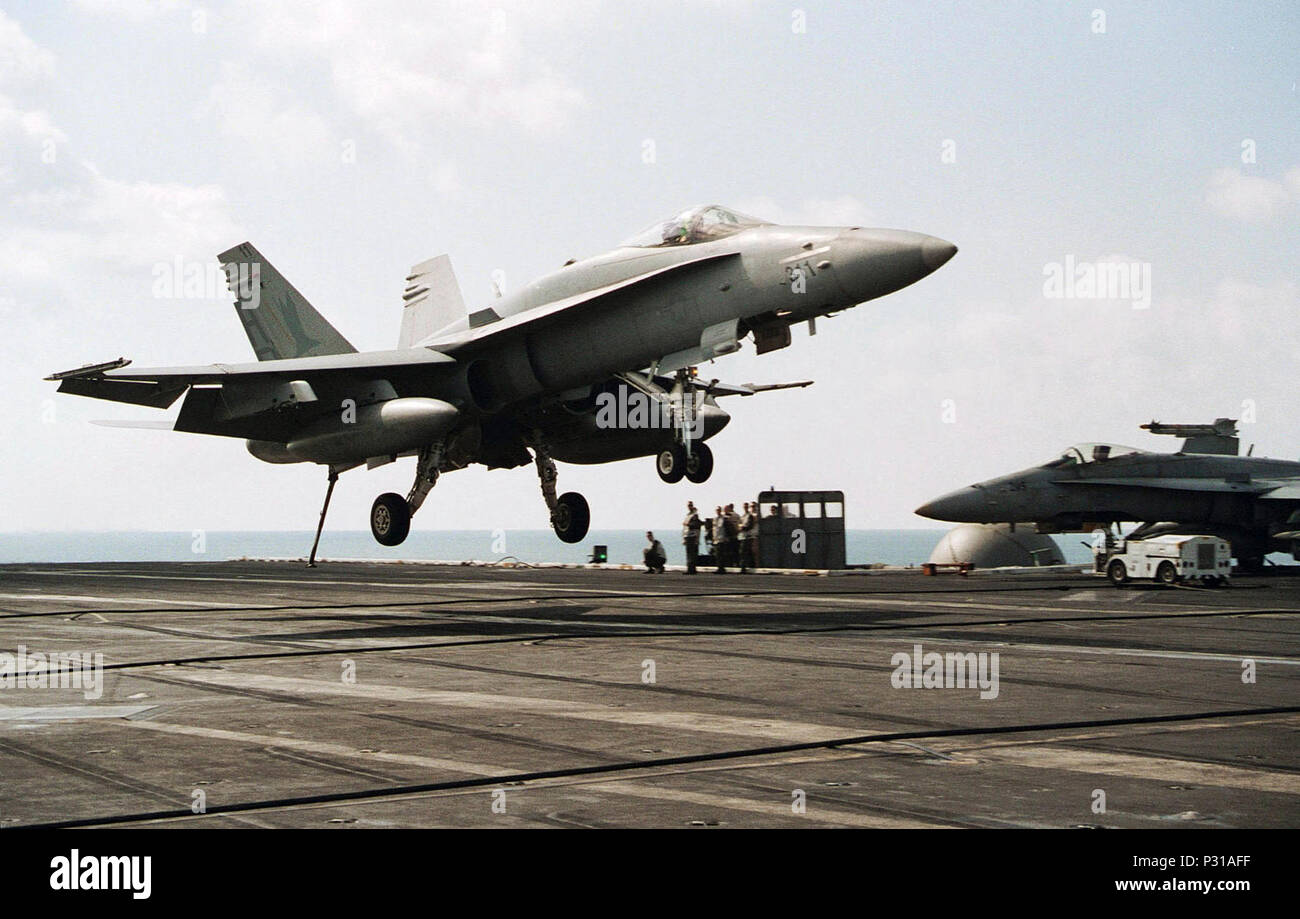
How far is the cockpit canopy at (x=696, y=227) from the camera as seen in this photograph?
19609 millimetres

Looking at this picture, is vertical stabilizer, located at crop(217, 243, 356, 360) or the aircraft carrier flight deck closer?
the aircraft carrier flight deck

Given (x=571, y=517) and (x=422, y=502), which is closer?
(x=422, y=502)

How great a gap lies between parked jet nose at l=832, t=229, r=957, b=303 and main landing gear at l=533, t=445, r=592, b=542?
8688 millimetres

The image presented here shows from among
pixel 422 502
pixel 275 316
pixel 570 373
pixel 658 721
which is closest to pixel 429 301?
pixel 275 316

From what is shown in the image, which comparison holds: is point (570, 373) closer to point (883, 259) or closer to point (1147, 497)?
point (883, 259)

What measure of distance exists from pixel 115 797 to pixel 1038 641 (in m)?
11.6

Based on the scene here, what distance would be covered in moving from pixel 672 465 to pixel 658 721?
11.8 m

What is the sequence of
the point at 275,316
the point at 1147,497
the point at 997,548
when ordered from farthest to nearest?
1. the point at 997,548
2. the point at 1147,497
3. the point at 275,316

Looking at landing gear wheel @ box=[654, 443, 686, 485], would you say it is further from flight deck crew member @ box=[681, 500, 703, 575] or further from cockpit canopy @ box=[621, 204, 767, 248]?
flight deck crew member @ box=[681, 500, 703, 575]

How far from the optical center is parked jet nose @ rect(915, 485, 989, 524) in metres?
36.0

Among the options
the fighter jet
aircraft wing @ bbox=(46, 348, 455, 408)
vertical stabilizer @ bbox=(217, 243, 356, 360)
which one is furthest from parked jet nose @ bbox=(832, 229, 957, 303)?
the fighter jet

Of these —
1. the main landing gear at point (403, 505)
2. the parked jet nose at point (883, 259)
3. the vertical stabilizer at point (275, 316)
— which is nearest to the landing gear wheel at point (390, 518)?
the main landing gear at point (403, 505)

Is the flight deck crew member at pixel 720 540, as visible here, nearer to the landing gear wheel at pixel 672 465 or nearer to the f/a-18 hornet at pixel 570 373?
the f/a-18 hornet at pixel 570 373

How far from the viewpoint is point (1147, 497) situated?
118ft
